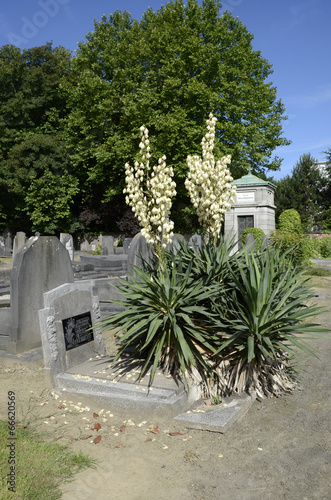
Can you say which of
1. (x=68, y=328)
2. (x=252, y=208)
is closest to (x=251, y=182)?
(x=252, y=208)

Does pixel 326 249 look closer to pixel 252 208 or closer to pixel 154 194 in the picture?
pixel 252 208

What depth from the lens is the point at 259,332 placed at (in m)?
4.46

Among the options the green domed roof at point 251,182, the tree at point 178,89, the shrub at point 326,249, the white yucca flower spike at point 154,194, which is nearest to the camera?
the white yucca flower spike at point 154,194

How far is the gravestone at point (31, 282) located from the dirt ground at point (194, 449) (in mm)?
1271

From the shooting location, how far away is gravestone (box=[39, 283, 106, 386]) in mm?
4945

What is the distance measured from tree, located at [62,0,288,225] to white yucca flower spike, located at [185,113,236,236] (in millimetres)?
16821

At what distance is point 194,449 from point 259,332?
56.8 inches

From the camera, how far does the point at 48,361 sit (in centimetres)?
492

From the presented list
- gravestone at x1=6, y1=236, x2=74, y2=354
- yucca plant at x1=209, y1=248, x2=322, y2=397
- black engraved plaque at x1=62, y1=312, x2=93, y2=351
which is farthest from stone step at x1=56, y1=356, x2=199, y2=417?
gravestone at x1=6, y1=236, x2=74, y2=354

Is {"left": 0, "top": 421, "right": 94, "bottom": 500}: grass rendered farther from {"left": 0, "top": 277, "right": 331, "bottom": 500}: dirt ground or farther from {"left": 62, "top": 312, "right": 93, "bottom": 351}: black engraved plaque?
{"left": 62, "top": 312, "right": 93, "bottom": 351}: black engraved plaque

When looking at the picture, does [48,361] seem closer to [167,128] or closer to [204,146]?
[204,146]

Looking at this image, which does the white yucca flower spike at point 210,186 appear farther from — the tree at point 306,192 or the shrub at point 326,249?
the tree at point 306,192

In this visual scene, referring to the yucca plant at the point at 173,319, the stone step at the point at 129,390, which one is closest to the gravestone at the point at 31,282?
the stone step at the point at 129,390

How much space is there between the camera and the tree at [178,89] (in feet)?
73.0
